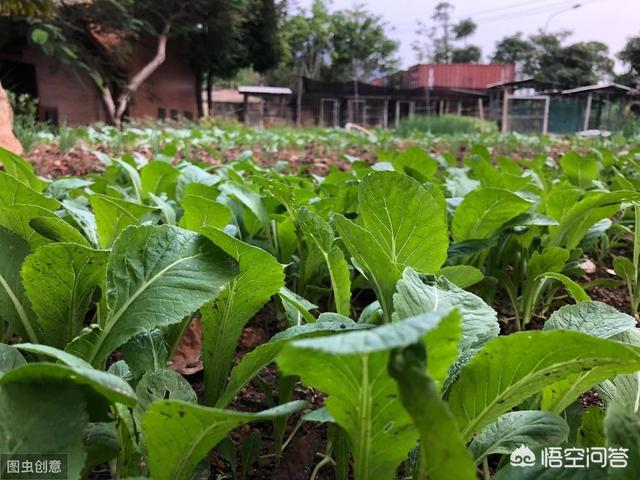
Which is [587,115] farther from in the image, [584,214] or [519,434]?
[519,434]

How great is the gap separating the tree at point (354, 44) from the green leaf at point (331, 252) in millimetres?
44255

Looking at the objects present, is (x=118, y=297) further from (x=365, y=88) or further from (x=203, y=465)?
(x=365, y=88)

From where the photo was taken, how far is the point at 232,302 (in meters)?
0.84

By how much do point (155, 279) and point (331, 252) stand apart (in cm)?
30

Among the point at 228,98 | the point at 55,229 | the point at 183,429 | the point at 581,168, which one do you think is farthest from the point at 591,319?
the point at 228,98

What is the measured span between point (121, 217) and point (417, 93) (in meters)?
30.5

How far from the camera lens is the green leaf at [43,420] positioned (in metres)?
0.53

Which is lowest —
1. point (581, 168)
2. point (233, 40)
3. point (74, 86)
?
point (581, 168)

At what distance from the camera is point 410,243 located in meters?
0.90

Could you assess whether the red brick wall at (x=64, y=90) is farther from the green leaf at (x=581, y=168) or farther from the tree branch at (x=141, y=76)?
the green leaf at (x=581, y=168)

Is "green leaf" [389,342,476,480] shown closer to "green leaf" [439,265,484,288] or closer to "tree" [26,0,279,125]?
"green leaf" [439,265,484,288]

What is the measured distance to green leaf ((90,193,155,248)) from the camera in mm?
1027

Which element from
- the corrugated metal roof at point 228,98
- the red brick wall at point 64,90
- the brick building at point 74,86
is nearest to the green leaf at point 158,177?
the brick building at point 74,86

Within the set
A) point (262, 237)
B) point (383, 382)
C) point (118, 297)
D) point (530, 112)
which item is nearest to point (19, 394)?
point (118, 297)
